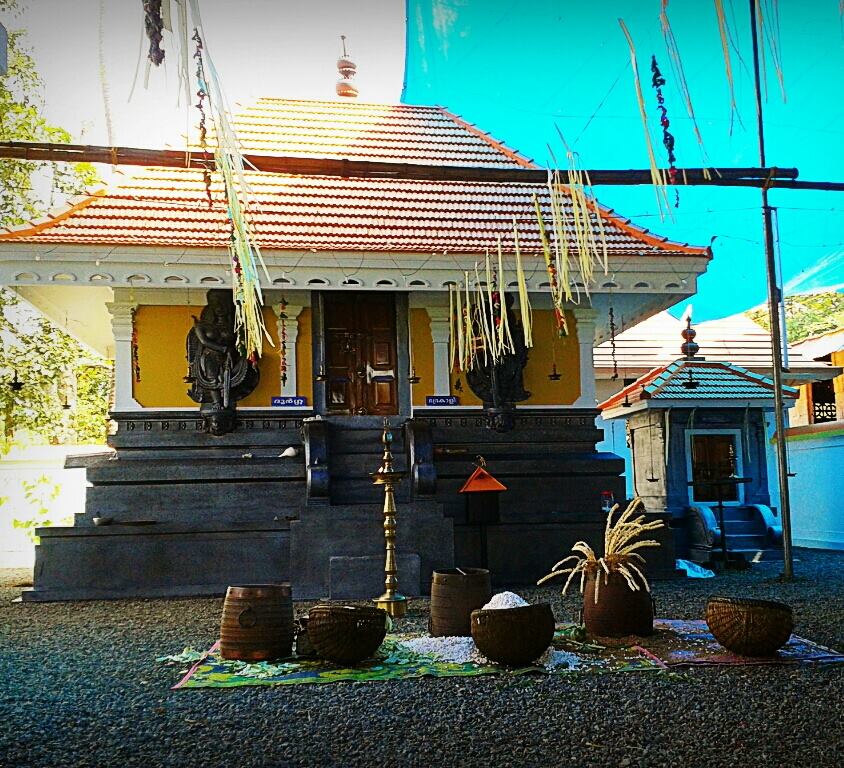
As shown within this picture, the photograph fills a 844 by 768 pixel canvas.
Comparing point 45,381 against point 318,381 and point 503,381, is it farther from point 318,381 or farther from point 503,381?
point 503,381

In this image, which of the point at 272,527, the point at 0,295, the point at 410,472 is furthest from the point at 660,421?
the point at 0,295

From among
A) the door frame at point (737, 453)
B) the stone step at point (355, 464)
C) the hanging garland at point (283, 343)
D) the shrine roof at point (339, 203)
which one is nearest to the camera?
the stone step at point (355, 464)

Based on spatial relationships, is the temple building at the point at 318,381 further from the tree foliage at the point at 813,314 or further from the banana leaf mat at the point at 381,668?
the tree foliage at the point at 813,314

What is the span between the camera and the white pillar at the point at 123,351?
10711mm

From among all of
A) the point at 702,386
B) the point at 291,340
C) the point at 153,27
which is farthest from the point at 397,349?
the point at 153,27

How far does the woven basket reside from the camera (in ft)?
17.6

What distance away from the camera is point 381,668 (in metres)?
5.39

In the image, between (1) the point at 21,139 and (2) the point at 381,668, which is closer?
(2) the point at 381,668

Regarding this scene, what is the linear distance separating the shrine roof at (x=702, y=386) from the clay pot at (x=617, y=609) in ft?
23.3

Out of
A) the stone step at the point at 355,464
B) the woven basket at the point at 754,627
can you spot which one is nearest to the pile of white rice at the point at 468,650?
the woven basket at the point at 754,627

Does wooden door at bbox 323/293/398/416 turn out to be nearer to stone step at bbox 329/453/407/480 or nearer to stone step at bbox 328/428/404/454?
stone step at bbox 328/428/404/454

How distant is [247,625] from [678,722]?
2.79 metres

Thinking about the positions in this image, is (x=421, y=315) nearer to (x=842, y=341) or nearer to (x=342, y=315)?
(x=342, y=315)

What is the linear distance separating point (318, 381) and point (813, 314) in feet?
89.1
